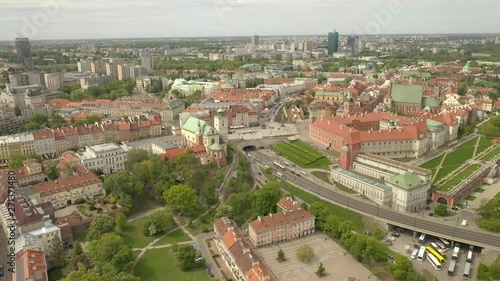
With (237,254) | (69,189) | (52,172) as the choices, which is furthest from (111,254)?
(52,172)

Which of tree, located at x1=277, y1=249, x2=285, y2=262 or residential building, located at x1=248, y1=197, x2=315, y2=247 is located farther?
residential building, located at x1=248, y1=197, x2=315, y2=247

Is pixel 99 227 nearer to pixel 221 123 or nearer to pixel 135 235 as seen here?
pixel 135 235

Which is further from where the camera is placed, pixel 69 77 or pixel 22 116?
pixel 69 77

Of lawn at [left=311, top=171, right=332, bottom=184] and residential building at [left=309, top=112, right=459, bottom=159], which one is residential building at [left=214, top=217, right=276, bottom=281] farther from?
residential building at [left=309, top=112, right=459, bottom=159]

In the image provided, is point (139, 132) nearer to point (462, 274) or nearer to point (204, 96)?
point (204, 96)

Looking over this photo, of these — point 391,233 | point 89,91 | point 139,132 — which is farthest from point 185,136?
point 89,91

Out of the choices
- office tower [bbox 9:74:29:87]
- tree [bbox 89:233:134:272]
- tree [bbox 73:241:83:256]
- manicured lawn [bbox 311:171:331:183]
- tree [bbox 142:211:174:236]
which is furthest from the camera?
office tower [bbox 9:74:29:87]

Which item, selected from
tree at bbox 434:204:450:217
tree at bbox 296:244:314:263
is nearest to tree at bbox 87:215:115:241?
tree at bbox 296:244:314:263
